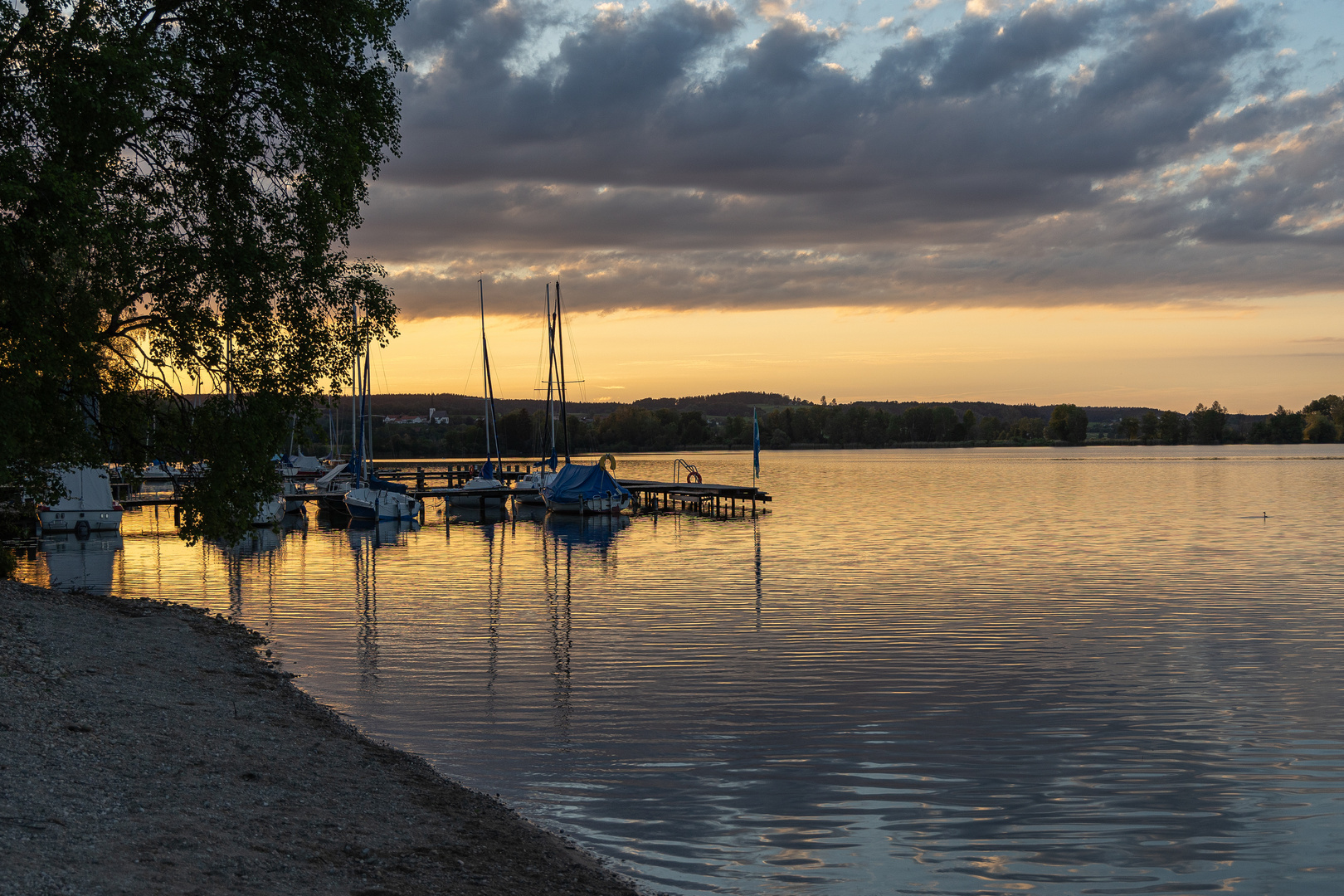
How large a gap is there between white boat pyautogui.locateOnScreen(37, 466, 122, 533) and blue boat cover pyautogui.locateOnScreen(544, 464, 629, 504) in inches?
992

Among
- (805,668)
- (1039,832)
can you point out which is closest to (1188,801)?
(1039,832)

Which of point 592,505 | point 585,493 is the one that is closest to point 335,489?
point 585,493

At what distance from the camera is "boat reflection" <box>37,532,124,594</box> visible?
34.4 metres

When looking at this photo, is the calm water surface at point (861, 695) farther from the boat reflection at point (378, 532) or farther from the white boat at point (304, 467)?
the white boat at point (304, 467)

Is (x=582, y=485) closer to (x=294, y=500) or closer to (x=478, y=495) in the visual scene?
(x=478, y=495)

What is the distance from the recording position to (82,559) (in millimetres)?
42281

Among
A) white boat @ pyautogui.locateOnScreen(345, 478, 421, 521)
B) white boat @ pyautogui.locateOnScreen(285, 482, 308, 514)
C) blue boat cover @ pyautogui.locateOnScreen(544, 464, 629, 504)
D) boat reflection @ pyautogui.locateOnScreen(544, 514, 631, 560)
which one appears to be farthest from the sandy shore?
white boat @ pyautogui.locateOnScreen(285, 482, 308, 514)

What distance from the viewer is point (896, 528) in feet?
184

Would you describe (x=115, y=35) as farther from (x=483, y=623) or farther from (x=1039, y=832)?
(x=1039, y=832)

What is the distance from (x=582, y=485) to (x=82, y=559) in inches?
1193

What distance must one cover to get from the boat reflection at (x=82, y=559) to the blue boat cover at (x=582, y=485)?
25097 mm

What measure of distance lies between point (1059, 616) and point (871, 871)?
18.0 metres

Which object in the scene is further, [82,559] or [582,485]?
[582,485]

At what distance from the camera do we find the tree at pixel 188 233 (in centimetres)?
1692
